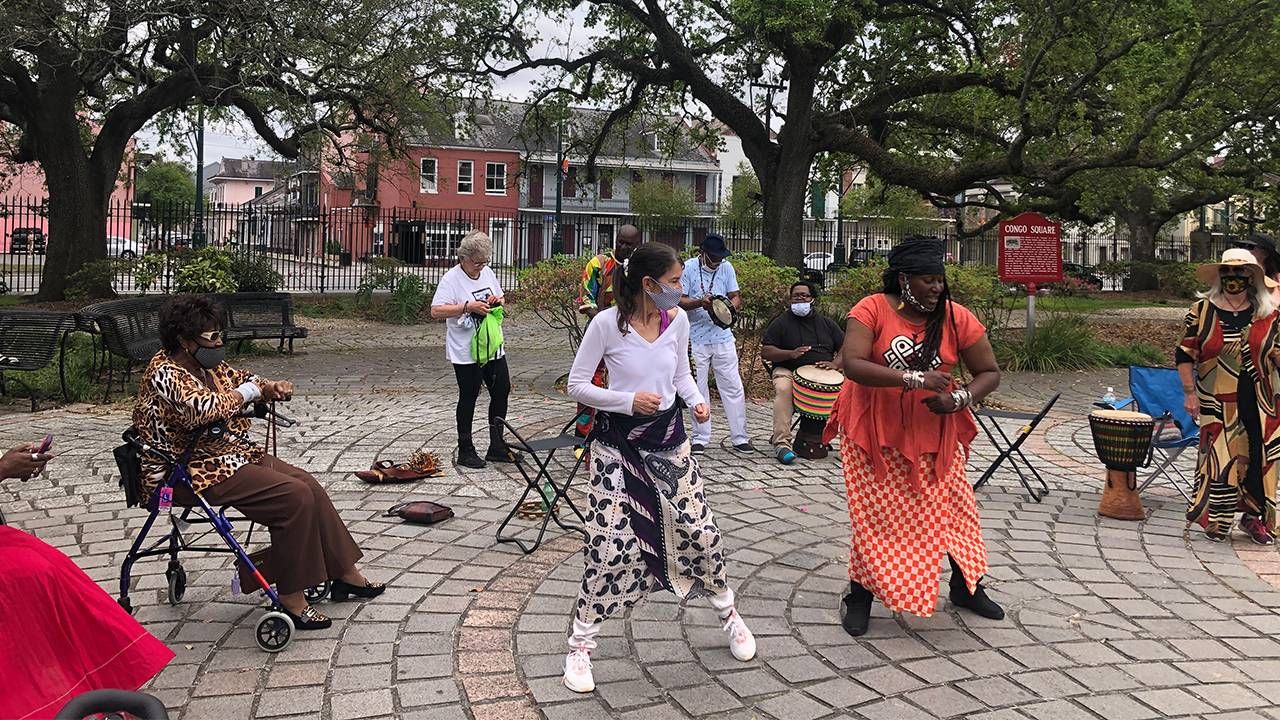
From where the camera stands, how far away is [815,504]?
22.1 ft

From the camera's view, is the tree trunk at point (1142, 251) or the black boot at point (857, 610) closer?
the black boot at point (857, 610)

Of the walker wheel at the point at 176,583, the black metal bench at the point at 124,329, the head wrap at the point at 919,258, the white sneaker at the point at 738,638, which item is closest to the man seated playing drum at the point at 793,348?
the head wrap at the point at 919,258

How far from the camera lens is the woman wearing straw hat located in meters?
5.83

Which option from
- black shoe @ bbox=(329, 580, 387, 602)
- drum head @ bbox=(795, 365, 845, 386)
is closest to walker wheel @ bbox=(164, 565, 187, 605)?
black shoe @ bbox=(329, 580, 387, 602)

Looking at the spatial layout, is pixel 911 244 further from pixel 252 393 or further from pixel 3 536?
pixel 3 536

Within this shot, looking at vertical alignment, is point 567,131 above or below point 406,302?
A: above

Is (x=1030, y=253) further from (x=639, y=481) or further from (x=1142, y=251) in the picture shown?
(x=1142, y=251)

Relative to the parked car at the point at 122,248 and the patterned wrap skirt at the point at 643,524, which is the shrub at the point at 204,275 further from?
the patterned wrap skirt at the point at 643,524

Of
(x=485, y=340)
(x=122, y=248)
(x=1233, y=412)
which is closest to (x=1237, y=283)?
(x=1233, y=412)

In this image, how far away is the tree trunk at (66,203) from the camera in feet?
65.4

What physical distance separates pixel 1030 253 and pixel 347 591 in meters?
12.5

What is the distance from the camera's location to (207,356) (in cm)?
433

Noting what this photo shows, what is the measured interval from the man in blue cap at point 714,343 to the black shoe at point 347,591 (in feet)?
12.6

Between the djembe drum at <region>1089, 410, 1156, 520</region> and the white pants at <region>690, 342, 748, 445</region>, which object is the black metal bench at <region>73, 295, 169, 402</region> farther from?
the djembe drum at <region>1089, 410, 1156, 520</region>
